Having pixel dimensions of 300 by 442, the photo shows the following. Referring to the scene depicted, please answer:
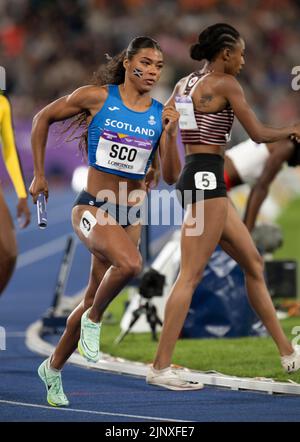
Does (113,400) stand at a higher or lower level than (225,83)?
lower

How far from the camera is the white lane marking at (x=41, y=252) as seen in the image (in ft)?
61.5

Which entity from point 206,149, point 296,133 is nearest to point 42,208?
point 206,149

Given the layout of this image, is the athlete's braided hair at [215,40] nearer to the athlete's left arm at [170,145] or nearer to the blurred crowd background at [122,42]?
the athlete's left arm at [170,145]

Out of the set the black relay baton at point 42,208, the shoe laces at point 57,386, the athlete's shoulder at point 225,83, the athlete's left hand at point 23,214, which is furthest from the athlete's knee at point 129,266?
the athlete's left hand at point 23,214

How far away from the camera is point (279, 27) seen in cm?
3391

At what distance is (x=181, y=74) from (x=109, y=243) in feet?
71.3

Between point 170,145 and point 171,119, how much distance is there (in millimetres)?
161

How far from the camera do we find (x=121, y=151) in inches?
288

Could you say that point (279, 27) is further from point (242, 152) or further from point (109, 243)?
point (109, 243)

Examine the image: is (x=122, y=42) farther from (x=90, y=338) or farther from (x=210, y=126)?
(x=90, y=338)

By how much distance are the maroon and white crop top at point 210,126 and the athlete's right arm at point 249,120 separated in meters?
0.16
